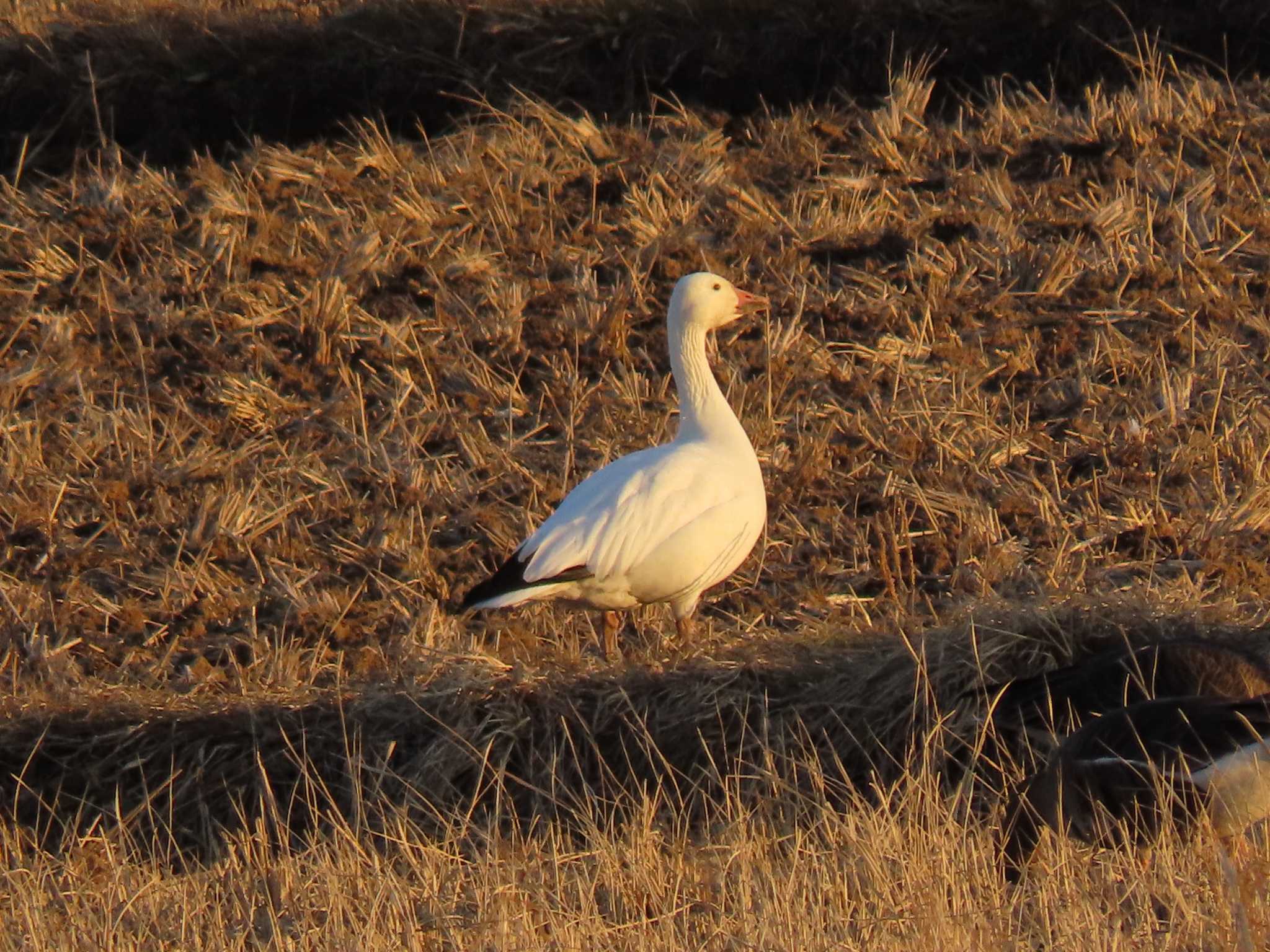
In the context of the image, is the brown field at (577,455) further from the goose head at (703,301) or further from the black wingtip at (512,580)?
the goose head at (703,301)

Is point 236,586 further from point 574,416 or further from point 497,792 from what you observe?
point 497,792

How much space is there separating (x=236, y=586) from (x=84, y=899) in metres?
3.29

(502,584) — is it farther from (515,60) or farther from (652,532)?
(515,60)

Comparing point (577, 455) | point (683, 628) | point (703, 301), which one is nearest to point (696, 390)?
point (703, 301)

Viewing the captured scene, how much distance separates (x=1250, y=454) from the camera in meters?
8.11

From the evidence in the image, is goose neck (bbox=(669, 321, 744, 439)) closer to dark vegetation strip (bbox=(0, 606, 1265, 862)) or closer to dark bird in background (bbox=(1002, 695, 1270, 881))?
dark vegetation strip (bbox=(0, 606, 1265, 862))

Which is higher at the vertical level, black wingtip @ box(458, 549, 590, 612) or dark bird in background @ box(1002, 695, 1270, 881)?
dark bird in background @ box(1002, 695, 1270, 881)

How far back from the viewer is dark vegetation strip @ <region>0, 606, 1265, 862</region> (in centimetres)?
572

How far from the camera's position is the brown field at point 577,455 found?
464cm

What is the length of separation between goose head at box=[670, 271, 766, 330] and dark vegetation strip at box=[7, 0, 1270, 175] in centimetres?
388

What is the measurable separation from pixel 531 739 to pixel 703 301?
196cm

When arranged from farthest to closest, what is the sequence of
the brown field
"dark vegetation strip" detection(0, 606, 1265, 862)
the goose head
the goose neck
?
the goose head
the goose neck
"dark vegetation strip" detection(0, 606, 1265, 862)
the brown field

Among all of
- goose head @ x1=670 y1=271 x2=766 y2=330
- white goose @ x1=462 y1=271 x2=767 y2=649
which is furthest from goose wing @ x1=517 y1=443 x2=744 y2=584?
goose head @ x1=670 y1=271 x2=766 y2=330

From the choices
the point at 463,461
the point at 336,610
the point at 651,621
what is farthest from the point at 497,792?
the point at 463,461
